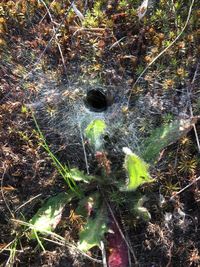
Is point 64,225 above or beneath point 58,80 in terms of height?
beneath

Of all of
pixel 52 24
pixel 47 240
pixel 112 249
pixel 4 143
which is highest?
pixel 52 24

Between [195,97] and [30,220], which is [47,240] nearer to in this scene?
[30,220]

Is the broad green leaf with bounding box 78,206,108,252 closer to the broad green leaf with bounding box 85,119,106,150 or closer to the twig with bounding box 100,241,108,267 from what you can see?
the twig with bounding box 100,241,108,267

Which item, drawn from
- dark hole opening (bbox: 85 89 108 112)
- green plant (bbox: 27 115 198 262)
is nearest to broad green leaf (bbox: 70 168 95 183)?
green plant (bbox: 27 115 198 262)

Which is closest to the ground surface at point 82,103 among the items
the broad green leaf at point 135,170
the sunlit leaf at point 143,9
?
the sunlit leaf at point 143,9

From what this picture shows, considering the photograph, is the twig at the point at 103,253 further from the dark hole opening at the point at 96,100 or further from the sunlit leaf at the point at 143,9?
the sunlit leaf at the point at 143,9

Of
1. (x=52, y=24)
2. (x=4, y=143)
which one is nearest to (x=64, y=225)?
(x=4, y=143)

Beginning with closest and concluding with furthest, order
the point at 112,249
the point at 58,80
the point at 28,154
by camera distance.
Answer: the point at 112,249, the point at 28,154, the point at 58,80

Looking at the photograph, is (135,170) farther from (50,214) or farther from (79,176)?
(50,214)
